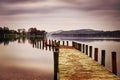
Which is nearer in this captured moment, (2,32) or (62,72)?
(62,72)

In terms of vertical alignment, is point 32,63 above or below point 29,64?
below

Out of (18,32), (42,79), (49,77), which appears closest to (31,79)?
(42,79)

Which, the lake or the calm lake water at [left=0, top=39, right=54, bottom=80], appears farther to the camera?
the calm lake water at [left=0, top=39, right=54, bottom=80]

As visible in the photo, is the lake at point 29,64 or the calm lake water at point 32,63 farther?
the calm lake water at point 32,63

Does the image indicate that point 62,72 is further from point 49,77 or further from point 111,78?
point 49,77

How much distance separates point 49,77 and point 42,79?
5.31ft

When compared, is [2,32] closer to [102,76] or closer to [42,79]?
[42,79]

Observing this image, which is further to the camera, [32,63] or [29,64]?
[32,63]

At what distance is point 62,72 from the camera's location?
348 inches

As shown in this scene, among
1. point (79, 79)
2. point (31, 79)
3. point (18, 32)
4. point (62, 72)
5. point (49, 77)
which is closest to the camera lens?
point (79, 79)

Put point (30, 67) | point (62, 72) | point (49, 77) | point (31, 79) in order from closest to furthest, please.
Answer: point (62, 72) < point (31, 79) < point (49, 77) < point (30, 67)

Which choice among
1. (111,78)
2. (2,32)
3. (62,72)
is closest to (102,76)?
(111,78)

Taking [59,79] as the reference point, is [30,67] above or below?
below

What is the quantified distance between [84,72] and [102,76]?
0.90m
